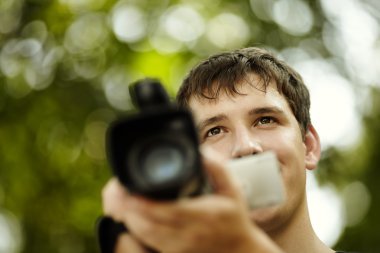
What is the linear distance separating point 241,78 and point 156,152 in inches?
75.1

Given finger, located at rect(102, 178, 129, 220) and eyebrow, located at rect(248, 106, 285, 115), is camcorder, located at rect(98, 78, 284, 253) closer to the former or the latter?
finger, located at rect(102, 178, 129, 220)

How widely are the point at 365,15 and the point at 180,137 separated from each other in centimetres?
1255

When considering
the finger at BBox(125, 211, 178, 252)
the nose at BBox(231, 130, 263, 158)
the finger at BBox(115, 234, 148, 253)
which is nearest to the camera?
the finger at BBox(125, 211, 178, 252)

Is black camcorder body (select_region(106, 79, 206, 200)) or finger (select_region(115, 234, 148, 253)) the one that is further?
finger (select_region(115, 234, 148, 253))

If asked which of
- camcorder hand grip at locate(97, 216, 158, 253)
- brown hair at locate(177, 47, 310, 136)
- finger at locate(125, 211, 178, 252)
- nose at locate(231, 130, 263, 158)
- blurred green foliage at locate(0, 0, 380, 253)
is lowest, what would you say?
blurred green foliage at locate(0, 0, 380, 253)

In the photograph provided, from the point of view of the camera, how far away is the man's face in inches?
146

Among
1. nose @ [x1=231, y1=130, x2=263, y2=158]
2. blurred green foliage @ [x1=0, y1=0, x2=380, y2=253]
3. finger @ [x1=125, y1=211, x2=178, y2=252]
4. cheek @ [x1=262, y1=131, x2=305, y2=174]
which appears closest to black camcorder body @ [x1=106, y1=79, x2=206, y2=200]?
finger @ [x1=125, y1=211, x2=178, y2=252]

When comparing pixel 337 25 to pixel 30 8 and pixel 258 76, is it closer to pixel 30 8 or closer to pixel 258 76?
pixel 30 8

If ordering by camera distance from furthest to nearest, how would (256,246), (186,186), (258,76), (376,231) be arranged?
(376,231)
(258,76)
(256,246)
(186,186)

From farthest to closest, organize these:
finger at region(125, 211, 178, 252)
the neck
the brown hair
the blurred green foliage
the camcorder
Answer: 1. the blurred green foliage
2. the brown hair
3. the neck
4. finger at region(125, 211, 178, 252)
5. the camcorder

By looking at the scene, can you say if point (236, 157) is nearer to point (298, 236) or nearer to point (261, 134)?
point (261, 134)

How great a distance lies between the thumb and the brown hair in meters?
1.65

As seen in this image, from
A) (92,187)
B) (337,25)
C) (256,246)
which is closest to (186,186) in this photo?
(256,246)

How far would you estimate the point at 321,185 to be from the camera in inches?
574
